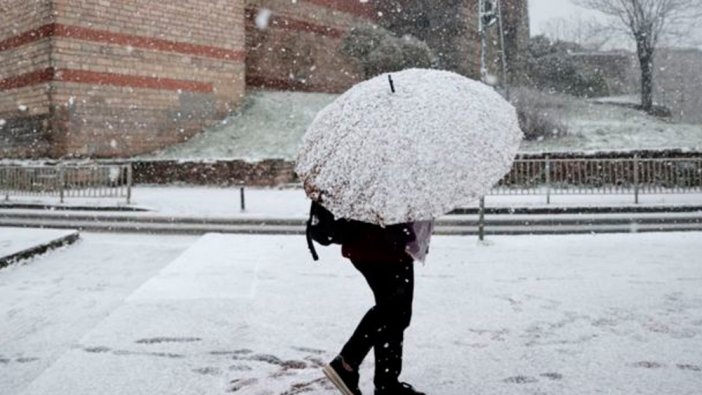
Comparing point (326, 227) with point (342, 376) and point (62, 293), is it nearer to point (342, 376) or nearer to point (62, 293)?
point (342, 376)

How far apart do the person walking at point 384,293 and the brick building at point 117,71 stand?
61.4 feet

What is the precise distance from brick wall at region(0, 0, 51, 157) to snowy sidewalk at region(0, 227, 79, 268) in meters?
11.1

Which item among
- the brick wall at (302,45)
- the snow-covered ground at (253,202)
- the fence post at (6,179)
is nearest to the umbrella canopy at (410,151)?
the snow-covered ground at (253,202)

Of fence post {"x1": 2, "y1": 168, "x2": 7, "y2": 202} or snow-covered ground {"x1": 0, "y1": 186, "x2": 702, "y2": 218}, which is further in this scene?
fence post {"x1": 2, "y1": 168, "x2": 7, "y2": 202}

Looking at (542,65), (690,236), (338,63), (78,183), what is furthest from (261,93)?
(690,236)

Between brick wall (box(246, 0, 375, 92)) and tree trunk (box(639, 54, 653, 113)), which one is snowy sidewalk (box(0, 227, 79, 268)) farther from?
tree trunk (box(639, 54, 653, 113))

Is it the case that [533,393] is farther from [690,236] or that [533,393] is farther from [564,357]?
[690,236]

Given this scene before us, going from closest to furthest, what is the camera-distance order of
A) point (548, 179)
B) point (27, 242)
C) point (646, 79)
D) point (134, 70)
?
point (27, 242), point (548, 179), point (134, 70), point (646, 79)

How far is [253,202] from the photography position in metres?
15.2

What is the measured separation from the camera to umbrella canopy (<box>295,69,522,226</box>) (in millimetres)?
2785

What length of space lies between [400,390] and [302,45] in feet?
85.0

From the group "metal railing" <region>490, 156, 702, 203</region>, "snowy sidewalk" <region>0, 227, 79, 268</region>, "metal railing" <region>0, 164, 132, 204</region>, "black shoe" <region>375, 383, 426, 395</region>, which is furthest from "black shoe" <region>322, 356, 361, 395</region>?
"metal railing" <region>0, 164, 132, 204</region>

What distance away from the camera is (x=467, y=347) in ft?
13.6

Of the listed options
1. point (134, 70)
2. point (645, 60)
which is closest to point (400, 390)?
point (134, 70)
